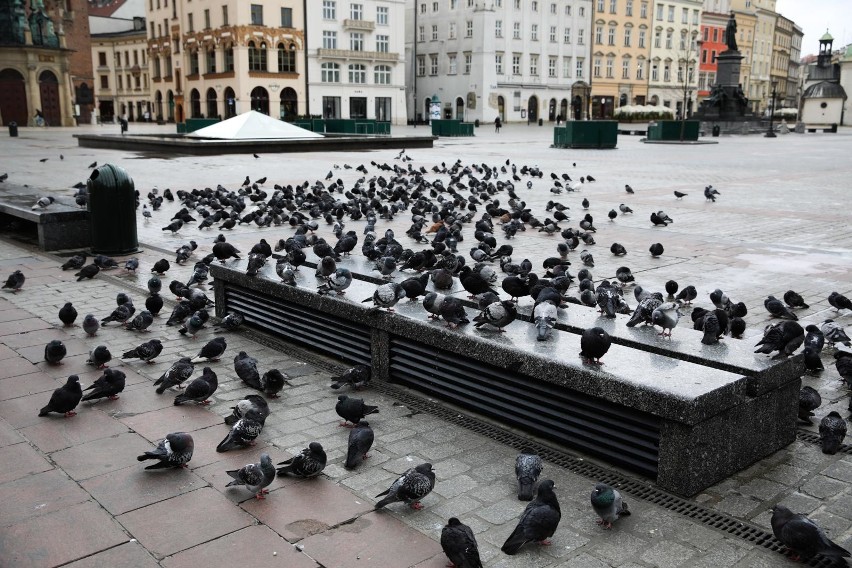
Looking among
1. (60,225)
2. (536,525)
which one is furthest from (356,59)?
(536,525)

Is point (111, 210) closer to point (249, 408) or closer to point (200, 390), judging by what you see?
point (200, 390)

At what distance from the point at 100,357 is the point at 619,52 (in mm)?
93929

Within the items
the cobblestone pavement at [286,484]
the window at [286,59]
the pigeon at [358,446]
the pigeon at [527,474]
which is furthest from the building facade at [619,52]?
the pigeon at [527,474]

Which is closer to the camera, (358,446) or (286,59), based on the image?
(358,446)

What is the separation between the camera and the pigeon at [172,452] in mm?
4609

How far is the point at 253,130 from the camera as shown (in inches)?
1400

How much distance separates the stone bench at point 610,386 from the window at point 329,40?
68.4 metres

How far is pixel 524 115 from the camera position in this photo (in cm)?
8325

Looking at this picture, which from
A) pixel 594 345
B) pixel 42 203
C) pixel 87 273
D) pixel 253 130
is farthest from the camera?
pixel 253 130

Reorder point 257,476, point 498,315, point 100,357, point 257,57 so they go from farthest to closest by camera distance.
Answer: point 257,57
point 100,357
point 498,315
point 257,476

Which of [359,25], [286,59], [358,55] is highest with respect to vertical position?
[359,25]

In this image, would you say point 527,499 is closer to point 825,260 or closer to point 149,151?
point 825,260

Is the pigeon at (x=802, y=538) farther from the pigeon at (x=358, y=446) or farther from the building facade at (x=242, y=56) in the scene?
the building facade at (x=242, y=56)

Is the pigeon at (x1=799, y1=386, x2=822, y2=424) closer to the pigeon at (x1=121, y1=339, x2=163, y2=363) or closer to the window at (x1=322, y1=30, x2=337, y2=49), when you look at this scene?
the pigeon at (x1=121, y1=339, x2=163, y2=363)
